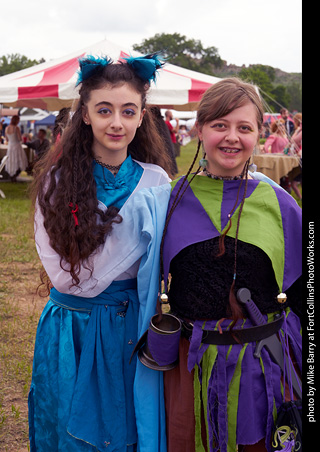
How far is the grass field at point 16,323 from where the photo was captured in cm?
255

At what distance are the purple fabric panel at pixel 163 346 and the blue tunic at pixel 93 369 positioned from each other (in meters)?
0.21

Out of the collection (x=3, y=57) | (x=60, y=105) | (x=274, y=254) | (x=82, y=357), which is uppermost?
(x=3, y=57)

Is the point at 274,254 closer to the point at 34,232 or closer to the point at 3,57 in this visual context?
the point at 34,232

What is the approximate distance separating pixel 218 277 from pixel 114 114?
676 millimetres

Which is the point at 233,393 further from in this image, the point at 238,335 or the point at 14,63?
the point at 14,63

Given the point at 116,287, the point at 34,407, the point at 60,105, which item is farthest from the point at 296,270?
the point at 60,105

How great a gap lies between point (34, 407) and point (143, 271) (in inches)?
27.8

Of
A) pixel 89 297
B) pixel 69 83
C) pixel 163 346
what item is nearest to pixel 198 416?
pixel 163 346

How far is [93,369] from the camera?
173 cm

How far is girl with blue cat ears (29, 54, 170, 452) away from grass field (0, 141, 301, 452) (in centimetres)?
24

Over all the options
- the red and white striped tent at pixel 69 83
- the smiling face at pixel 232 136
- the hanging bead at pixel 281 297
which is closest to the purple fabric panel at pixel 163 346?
the hanging bead at pixel 281 297

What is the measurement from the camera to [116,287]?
174 cm

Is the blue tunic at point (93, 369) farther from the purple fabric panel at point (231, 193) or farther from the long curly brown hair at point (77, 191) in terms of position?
the purple fabric panel at point (231, 193)

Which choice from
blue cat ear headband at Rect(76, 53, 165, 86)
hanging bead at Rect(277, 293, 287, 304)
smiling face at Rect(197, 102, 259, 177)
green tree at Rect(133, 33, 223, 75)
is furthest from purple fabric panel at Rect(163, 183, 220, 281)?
green tree at Rect(133, 33, 223, 75)
